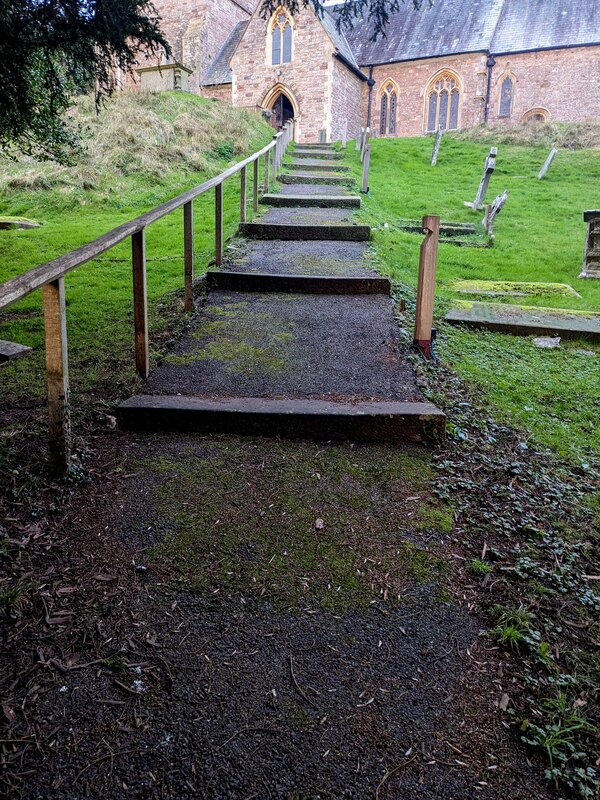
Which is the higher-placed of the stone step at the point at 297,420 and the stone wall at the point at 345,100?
the stone wall at the point at 345,100

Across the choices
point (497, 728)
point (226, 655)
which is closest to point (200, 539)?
point (226, 655)

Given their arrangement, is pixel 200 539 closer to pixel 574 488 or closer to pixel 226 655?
pixel 226 655

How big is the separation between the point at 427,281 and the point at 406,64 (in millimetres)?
31261

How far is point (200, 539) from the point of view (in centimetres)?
255

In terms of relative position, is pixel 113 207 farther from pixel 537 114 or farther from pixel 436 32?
pixel 436 32

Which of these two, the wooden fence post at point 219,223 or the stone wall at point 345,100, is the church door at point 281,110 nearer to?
the stone wall at point 345,100

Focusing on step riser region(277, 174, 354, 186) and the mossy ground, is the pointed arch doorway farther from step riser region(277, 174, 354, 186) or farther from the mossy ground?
the mossy ground

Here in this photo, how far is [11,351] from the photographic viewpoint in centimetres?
471

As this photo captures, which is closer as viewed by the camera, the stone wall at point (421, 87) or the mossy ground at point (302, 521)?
the mossy ground at point (302, 521)

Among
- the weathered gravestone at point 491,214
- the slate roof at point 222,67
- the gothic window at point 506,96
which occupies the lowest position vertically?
the weathered gravestone at point 491,214

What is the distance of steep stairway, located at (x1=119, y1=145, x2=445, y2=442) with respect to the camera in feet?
11.2

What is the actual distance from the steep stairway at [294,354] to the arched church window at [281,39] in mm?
23672

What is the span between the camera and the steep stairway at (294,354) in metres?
3.40

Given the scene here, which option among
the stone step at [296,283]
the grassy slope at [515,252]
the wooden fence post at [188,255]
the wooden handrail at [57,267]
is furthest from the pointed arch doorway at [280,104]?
the wooden handrail at [57,267]
